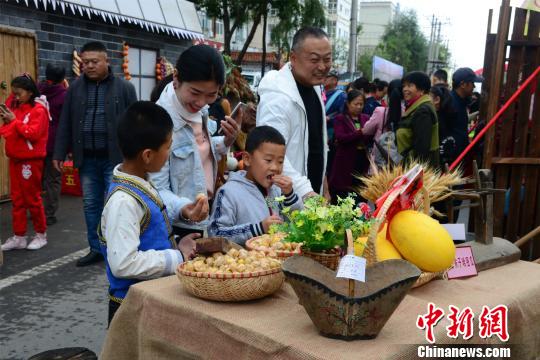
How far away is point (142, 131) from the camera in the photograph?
2166 mm

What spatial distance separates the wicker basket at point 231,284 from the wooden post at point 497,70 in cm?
305

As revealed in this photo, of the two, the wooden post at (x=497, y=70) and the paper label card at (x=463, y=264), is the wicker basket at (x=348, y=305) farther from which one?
the wooden post at (x=497, y=70)

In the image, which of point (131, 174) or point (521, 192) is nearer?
point (131, 174)

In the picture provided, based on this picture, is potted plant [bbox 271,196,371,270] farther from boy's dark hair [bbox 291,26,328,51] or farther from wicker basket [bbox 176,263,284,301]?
boy's dark hair [bbox 291,26,328,51]

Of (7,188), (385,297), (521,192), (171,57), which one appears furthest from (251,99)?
(385,297)

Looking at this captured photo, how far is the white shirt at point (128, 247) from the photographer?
1995 mm

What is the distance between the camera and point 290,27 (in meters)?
18.8

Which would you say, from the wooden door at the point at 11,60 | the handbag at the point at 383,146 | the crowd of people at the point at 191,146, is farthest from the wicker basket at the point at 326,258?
the wooden door at the point at 11,60

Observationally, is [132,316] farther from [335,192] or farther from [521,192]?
[335,192]

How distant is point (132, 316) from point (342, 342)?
79 cm

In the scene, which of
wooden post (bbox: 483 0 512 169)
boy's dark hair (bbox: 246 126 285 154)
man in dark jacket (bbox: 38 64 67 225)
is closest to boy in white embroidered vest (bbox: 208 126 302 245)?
boy's dark hair (bbox: 246 126 285 154)

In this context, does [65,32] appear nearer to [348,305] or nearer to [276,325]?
[276,325]

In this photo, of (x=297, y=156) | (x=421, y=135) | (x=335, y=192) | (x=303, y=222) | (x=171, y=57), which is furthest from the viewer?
(x=171, y=57)

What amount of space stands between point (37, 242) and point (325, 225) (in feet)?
14.3
